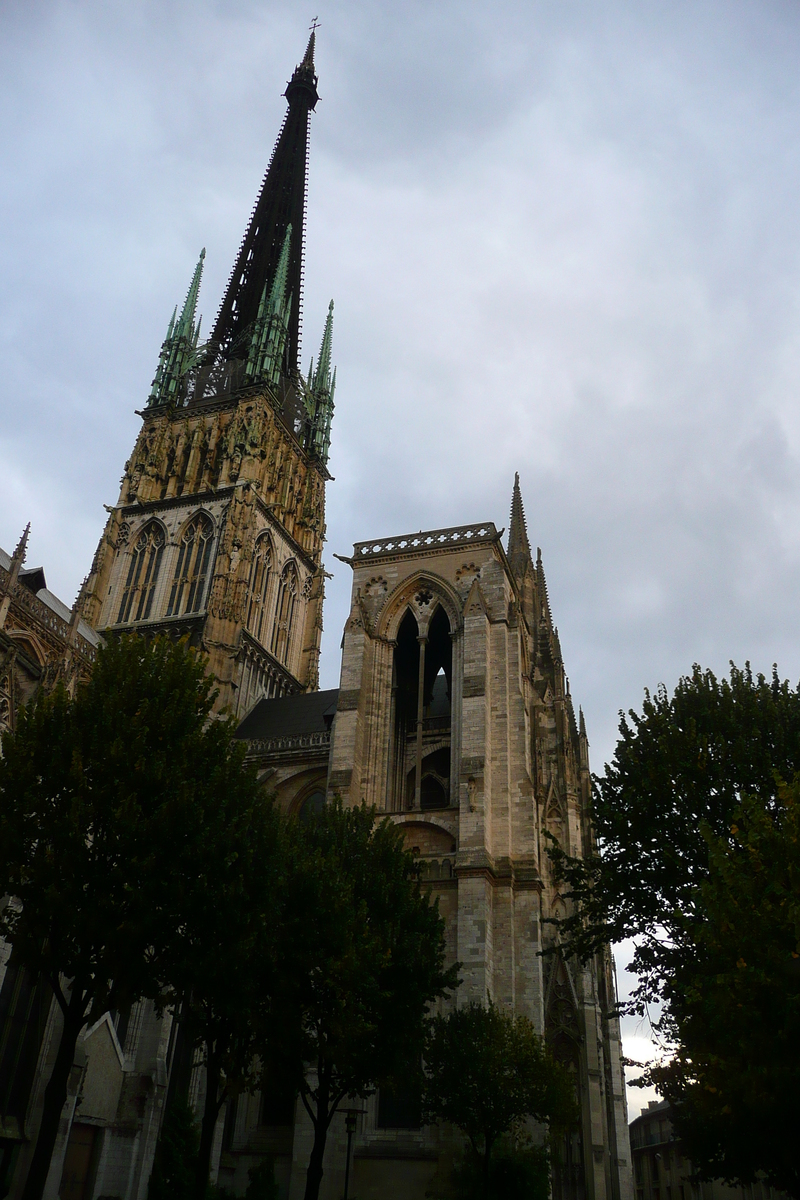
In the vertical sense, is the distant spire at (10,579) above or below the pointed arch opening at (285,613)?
below

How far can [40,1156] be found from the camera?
13766 mm

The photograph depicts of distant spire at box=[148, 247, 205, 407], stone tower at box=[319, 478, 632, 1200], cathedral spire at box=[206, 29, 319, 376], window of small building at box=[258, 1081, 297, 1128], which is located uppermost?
cathedral spire at box=[206, 29, 319, 376]

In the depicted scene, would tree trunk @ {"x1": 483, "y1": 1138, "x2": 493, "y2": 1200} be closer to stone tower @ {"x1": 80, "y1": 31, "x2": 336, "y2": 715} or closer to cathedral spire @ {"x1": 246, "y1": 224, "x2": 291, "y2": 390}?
stone tower @ {"x1": 80, "y1": 31, "x2": 336, "y2": 715}

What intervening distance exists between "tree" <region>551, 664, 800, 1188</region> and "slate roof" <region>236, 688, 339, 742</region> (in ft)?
64.5

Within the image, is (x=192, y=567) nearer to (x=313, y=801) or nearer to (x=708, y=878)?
(x=313, y=801)

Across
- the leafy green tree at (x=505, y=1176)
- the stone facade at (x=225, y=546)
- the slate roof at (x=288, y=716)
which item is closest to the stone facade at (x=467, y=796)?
the leafy green tree at (x=505, y=1176)

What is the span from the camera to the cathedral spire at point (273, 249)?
2415 inches

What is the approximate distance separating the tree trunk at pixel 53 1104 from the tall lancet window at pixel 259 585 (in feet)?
110

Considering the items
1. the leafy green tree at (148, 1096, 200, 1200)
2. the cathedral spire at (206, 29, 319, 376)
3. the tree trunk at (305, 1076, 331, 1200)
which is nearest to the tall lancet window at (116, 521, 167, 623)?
the cathedral spire at (206, 29, 319, 376)

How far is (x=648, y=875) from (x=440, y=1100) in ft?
24.8

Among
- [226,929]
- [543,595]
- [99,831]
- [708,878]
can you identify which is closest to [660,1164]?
[543,595]

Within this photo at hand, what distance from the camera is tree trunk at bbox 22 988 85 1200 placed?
13626 mm

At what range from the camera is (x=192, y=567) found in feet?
160

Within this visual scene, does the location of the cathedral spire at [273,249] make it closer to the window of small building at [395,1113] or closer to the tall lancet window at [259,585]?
the tall lancet window at [259,585]
